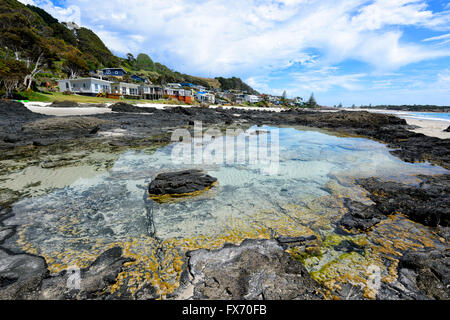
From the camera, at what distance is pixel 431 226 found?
4.52 meters

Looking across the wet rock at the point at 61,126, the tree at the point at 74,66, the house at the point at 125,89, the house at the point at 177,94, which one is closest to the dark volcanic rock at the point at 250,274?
the wet rock at the point at 61,126

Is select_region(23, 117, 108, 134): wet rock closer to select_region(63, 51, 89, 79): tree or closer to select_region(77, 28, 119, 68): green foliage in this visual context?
select_region(63, 51, 89, 79): tree

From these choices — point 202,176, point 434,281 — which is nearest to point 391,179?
point 434,281

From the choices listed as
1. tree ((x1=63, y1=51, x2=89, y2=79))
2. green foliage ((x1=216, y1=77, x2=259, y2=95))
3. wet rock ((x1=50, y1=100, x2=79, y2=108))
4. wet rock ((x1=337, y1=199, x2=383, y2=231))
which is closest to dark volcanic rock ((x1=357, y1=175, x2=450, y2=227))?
wet rock ((x1=337, y1=199, x2=383, y2=231))

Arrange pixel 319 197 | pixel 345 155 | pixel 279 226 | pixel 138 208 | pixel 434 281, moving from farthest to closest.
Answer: pixel 345 155
pixel 319 197
pixel 138 208
pixel 279 226
pixel 434 281

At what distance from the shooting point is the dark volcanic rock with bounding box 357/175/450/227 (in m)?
4.68

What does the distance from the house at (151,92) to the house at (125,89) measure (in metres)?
1.67

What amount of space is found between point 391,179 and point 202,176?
7219mm

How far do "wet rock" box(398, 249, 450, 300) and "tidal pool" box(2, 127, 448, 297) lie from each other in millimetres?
265

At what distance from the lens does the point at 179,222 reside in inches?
176

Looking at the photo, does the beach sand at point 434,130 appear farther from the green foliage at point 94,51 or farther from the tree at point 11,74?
the green foliage at point 94,51
